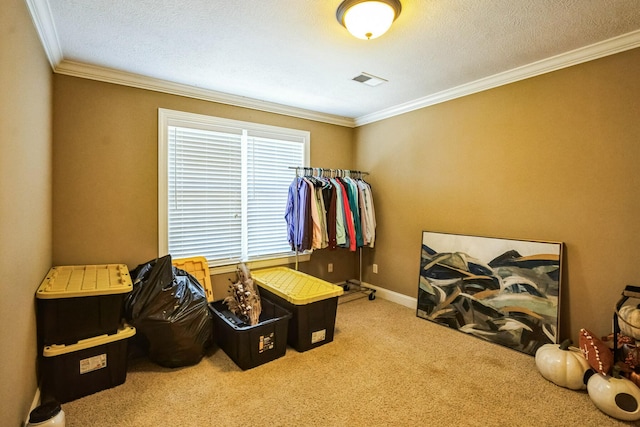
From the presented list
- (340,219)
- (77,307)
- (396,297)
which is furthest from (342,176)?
(77,307)

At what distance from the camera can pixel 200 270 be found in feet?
10.5

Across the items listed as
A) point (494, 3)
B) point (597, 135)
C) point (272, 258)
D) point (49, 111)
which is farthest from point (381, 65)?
point (49, 111)

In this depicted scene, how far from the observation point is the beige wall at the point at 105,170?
259 cm

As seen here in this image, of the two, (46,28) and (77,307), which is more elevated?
(46,28)

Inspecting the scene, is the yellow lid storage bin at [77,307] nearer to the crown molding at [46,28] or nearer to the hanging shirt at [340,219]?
the crown molding at [46,28]

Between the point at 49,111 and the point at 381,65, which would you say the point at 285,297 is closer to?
the point at 381,65

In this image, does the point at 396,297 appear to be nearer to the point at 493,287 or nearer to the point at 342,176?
the point at 493,287

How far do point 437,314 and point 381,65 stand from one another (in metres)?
2.53

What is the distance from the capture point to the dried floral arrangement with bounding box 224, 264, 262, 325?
2.67 meters

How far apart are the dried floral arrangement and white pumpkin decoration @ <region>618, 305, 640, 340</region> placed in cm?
261

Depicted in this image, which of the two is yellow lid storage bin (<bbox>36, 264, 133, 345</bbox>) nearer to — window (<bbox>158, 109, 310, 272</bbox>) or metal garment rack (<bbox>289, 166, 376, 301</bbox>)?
window (<bbox>158, 109, 310, 272</bbox>)

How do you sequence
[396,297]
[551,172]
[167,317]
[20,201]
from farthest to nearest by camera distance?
[396,297], [551,172], [167,317], [20,201]

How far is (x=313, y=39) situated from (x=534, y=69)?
75.6 inches

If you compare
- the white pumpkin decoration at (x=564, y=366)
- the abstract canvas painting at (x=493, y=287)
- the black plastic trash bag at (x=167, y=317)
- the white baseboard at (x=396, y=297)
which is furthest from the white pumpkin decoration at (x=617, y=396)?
the black plastic trash bag at (x=167, y=317)
